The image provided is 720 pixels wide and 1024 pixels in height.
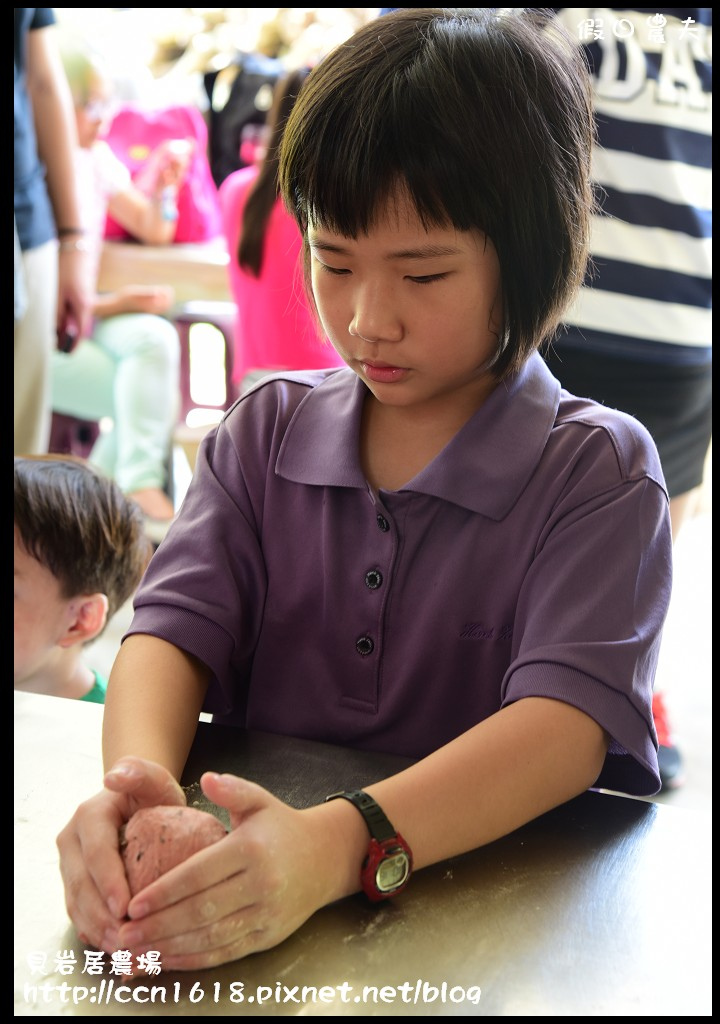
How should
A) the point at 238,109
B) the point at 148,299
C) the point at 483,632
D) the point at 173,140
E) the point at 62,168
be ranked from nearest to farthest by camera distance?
the point at 483,632, the point at 62,168, the point at 148,299, the point at 173,140, the point at 238,109

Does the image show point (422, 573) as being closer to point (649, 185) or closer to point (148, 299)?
point (649, 185)

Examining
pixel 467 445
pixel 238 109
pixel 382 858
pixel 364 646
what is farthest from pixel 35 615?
pixel 238 109

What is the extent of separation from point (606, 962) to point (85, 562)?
3.03 feet

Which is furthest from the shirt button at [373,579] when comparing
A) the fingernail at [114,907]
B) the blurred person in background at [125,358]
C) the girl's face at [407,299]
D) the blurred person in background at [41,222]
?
the blurred person in background at [125,358]

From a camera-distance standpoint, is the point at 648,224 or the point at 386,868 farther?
the point at 648,224

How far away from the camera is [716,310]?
185 cm

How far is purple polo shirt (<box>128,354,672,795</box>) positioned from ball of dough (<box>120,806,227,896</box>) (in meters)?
0.23

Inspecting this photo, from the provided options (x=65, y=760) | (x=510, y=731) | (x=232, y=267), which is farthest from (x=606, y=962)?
(x=232, y=267)

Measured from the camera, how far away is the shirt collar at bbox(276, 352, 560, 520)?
0.95 m

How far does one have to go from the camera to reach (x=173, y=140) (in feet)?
11.8

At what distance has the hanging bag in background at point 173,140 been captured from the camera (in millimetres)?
3605

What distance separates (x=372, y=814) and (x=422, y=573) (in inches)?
10.2

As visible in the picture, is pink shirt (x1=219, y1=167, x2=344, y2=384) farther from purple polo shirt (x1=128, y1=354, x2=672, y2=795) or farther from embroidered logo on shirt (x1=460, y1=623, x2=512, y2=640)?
embroidered logo on shirt (x1=460, y1=623, x2=512, y2=640)

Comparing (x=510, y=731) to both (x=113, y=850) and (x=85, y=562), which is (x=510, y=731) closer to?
(x=113, y=850)
